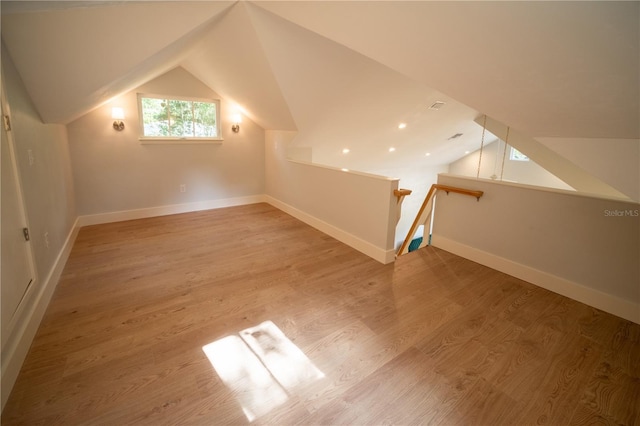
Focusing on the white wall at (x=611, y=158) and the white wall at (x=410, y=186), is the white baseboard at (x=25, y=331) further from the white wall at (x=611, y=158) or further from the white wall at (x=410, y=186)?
the white wall at (x=410, y=186)

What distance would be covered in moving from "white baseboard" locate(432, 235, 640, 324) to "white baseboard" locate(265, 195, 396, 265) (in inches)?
33.8

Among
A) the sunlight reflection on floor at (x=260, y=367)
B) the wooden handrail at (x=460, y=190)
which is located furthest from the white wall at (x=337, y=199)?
the sunlight reflection on floor at (x=260, y=367)

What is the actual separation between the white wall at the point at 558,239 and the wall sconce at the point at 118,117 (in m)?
4.62

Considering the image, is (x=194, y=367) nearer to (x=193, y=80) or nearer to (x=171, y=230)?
(x=171, y=230)

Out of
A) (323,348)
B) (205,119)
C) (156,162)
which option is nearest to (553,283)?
(323,348)

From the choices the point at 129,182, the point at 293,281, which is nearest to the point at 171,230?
the point at 129,182

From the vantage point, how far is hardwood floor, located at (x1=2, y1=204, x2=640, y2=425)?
5.23 ft

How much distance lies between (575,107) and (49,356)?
385 centimetres

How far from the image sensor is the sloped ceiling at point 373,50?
1.54 m

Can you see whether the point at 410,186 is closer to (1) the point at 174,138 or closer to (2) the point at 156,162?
(1) the point at 174,138

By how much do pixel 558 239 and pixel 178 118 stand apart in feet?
17.5

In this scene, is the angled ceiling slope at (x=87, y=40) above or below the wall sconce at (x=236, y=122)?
above

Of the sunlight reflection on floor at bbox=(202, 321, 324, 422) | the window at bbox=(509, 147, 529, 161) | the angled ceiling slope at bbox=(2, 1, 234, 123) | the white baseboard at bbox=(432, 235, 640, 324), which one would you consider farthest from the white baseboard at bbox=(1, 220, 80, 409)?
the window at bbox=(509, 147, 529, 161)

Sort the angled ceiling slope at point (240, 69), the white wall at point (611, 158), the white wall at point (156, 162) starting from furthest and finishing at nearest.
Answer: the white wall at point (156, 162)
the angled ceiling slope at point (240, 69)
the white wall at point (611, 158)
